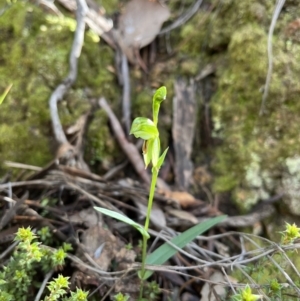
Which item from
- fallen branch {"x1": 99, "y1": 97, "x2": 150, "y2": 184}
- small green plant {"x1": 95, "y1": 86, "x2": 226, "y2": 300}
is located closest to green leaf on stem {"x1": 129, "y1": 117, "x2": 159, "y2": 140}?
small green plant {"x1": 95, "y1": 86, "x2": 226, "y2": 300}

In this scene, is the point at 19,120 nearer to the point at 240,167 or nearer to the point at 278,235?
the point at 240,167

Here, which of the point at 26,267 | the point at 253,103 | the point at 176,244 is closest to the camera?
the point at 26,267

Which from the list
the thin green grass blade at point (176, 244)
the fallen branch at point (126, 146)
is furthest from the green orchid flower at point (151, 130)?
the fallen branch at point (126, 146)

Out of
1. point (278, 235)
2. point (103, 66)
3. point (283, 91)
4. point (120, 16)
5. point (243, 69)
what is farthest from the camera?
point (120, 16)

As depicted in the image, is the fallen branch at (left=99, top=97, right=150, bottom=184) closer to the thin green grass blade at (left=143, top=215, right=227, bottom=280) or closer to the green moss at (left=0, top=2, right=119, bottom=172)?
the green moss at (left=0, top=2, right=119, bottom=172)

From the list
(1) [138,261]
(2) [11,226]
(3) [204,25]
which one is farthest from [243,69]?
(2) [11,226]

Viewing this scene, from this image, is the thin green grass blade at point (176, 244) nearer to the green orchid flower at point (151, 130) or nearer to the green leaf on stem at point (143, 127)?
the green orchid flower at point (151, 130)

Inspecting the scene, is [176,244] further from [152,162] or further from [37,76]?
[37,76]

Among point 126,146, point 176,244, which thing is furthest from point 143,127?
point 126,146

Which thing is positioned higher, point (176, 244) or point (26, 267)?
point (26, 267)

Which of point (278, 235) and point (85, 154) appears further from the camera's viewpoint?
point (85, 154)
